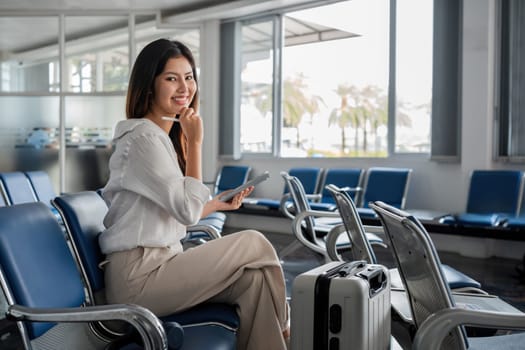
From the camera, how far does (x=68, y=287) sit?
142 centimetres

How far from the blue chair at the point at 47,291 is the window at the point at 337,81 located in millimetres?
4987

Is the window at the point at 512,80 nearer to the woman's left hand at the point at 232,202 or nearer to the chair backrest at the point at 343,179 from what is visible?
the chair backrest at the point at 343,179

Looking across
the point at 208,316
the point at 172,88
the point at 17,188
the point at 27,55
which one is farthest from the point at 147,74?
the point at 27,55

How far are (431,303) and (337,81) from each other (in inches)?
223

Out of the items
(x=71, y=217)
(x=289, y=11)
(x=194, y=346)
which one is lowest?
(x=194, y=346)

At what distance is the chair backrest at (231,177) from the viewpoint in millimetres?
7176

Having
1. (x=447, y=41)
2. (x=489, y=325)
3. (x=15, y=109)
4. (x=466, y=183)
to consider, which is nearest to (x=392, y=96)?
(x=447, y=41)

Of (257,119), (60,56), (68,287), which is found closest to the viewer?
(68,287)

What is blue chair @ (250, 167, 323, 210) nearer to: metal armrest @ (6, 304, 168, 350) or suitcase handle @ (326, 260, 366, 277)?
suitcase handle @ (326, 260, 366, 277)

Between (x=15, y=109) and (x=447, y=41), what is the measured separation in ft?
21.7

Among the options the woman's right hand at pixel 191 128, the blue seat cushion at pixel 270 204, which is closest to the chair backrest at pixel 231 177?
the blue seat cushion at pixel 270 204

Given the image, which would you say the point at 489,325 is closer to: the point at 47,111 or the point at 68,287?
the point at 68,287

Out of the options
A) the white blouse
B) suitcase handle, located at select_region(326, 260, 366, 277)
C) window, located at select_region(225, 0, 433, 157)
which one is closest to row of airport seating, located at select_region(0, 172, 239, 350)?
the white blouse

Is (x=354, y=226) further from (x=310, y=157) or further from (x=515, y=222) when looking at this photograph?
(x=310, y=157)
